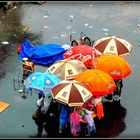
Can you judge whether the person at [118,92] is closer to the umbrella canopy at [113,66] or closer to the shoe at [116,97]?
the shoe at [116,97]

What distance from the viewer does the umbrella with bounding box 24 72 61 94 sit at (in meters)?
10.3

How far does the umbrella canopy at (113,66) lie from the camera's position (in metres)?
10.9

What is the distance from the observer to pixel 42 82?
10.4 meters

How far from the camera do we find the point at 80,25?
1659 cm

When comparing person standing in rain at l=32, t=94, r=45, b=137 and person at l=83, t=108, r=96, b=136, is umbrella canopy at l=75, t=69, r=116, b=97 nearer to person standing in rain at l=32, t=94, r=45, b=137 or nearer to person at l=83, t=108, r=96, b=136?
person at l=83, t=108, r=96, b=136

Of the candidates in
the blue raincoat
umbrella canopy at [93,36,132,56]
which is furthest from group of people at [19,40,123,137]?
the blue raincoat

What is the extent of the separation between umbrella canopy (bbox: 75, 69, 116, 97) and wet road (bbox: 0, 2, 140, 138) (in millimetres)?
1120

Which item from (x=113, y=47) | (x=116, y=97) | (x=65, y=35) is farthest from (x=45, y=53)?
(x=116, y=97)

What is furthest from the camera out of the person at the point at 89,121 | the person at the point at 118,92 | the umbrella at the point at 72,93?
the person at the point at 118,92

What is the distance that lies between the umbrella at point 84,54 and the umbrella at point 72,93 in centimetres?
199

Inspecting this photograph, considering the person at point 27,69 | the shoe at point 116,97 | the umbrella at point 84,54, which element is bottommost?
the shoe at point 116,97

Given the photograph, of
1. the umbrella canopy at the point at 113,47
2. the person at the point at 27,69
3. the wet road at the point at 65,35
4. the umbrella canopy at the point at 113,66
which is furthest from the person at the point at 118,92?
the person at the point at 27,69

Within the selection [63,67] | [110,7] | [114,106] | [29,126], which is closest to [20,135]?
[29,126]

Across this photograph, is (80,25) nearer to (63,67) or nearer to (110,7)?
(110,7)
